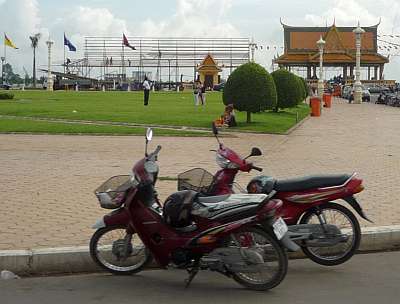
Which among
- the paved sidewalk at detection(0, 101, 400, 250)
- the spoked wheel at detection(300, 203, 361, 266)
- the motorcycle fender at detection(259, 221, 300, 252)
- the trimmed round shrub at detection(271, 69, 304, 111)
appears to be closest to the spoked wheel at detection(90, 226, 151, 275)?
the paved sidewalk at detection(0, 101, 400, 250)

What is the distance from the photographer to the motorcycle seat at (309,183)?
611cm

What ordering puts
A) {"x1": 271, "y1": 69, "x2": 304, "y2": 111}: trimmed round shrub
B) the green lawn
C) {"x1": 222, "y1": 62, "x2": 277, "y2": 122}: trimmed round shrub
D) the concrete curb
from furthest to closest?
{"x1": 271, "y1": 69, "x2": 304, "y2": 111}: trimmed round shrub
{"x1": 222, "y1": 62, "x2": 277, "y2": 122}: trimmed round shrub
the green lawn
the concrete curb

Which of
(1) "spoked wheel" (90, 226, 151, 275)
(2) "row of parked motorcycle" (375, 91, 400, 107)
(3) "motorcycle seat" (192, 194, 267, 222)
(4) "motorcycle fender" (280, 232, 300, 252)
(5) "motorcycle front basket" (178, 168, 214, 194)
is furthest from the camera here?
(2) "row of parked motorcycle" (375, 91, 400, 107)

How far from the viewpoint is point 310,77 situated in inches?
3740

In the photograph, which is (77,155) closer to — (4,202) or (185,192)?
(4,202)

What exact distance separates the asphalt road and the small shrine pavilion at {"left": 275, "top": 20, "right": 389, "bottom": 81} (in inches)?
3303

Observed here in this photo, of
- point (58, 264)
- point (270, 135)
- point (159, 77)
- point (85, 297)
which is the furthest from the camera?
point (159, 77)

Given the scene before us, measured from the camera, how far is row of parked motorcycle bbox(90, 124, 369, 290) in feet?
17.7

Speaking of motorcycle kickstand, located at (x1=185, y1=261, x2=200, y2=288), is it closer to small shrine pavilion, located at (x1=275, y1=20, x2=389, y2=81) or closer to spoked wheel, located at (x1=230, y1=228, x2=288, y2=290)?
spoked wheel, located at (x1=230, y1=228, x2=288, y2=290)

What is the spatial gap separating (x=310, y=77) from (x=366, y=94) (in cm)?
3224

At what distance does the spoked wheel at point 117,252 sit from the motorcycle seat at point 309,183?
1430mm

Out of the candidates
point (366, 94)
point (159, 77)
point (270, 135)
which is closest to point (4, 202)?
point (270, 135)

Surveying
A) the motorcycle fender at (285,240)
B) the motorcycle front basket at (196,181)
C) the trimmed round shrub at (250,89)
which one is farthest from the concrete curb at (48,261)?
the trimmed round shrub at (250,89)

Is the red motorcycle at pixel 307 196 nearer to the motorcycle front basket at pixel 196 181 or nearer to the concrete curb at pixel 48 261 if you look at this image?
the motorcycle front basket at pixel 196 181
